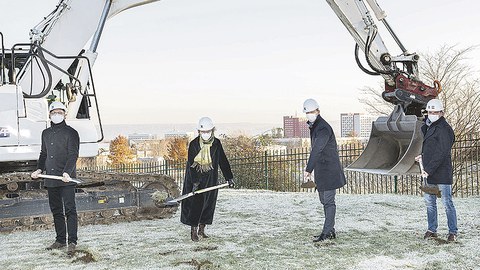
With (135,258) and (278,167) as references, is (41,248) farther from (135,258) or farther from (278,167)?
(278,167)

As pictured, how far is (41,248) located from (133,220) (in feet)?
6.81

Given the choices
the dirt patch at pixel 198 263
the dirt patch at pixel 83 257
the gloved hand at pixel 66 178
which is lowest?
the dirt patch at pixel 83 257

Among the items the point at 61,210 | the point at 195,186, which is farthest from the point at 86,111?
the point at 195,186

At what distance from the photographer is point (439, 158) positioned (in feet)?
22.5

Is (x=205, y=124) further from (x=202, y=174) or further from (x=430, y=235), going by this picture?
(x=430, y=235)

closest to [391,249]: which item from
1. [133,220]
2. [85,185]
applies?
[133,220]

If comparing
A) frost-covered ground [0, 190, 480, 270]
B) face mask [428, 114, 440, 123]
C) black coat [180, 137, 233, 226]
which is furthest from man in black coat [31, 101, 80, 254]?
face mask [428, 114, 440, 123]

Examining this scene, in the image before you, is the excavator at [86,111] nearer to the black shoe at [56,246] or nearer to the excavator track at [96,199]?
the excavator track at [96,199]

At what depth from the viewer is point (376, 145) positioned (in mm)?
9641

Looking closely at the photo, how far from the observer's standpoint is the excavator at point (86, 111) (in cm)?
780

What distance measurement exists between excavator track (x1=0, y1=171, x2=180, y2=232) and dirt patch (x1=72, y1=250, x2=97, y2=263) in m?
1.73

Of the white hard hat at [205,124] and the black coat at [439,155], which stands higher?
the white hard hat at [205,124]

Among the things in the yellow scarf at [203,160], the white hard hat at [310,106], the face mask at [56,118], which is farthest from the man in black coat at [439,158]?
the face mask at [56,118]

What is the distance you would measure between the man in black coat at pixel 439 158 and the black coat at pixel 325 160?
3.59 ft
